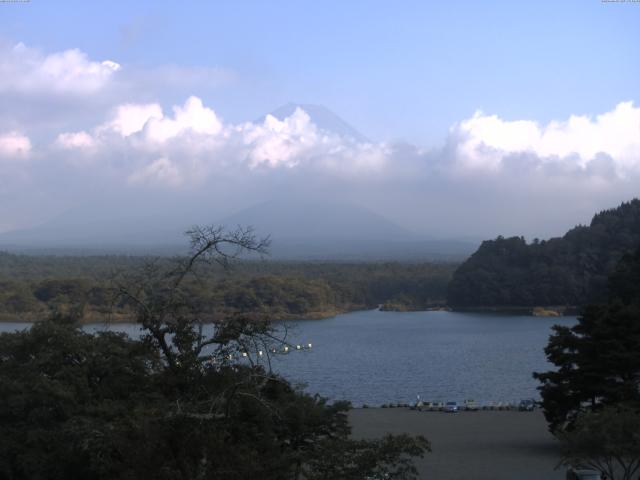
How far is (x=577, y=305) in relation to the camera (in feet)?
162

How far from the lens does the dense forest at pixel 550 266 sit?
50.1 m

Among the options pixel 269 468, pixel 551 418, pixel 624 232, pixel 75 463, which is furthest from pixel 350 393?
pixel 624 232

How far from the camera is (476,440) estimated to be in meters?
13.6

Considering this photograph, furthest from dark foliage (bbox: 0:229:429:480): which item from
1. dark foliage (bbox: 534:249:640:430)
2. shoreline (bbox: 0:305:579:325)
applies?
shoreline (bbox: 0:305:579:325)

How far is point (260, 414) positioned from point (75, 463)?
1909 mm

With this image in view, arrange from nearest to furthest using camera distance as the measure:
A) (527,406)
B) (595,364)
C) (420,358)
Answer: (595,364) < (527,406) < (420,358)

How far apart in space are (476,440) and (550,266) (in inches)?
1578

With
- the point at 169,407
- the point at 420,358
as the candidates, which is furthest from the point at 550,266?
the point at 169,407

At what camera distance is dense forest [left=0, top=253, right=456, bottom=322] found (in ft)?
140

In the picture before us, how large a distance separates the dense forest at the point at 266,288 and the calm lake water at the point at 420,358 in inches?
87.0

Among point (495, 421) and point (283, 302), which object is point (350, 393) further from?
point (283, 302)

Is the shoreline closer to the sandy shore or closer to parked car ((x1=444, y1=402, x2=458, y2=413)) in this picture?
parked car ((x1=444, y1=402, x2=458, y2=413))

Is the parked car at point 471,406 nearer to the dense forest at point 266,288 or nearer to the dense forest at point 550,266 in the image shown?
the dense forest at point 266,288

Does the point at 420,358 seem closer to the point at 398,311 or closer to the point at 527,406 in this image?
the point at 527,406
